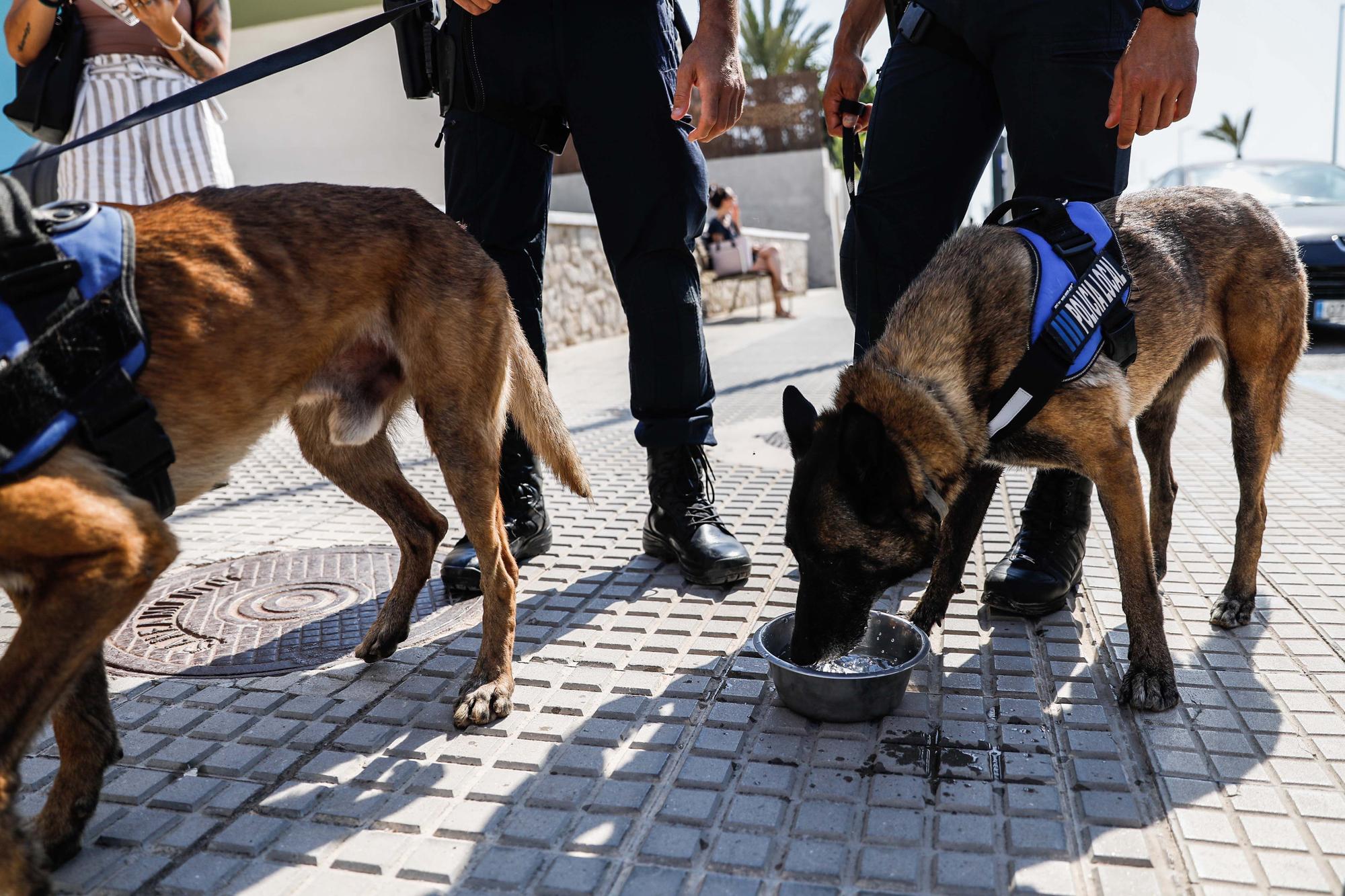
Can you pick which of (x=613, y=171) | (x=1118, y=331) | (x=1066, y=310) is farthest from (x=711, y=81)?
(x=1118, y=331)

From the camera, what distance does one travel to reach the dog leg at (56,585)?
1.46 m

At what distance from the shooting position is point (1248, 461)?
2654 millimetres

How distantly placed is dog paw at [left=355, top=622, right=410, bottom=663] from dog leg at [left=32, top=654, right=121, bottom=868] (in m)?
0.68

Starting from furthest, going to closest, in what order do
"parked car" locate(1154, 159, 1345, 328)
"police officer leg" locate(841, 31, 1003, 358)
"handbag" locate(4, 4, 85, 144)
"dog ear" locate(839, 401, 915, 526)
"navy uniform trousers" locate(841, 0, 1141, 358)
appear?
"parked car" locate(1154, 159, 1345, 328) < "handbag" locate(4, 4, 85, 144) < "police officer leg" locate(841, 31, 1003, 358) < "navy uniform trousers" locate(841, 0, 1141, 358) < "dog ear" locate(839, 401, 915, 526)

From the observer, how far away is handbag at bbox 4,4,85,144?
357 cm

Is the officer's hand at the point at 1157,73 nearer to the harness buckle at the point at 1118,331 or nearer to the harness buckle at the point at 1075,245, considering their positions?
the harness buckle at the point at 1075,245

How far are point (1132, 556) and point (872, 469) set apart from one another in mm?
739

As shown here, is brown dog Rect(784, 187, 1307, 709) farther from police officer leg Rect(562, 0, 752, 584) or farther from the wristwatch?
police officer leg Rect(562, 0, 752, 584)

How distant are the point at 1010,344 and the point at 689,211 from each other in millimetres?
1266

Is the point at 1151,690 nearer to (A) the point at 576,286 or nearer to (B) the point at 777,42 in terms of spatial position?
(A) the point at 576,286

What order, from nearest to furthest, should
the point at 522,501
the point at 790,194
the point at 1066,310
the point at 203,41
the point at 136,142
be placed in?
the point at 1066,310, the point at 522,501, the point at 203,41, the point at 136,142, the point at 790,194

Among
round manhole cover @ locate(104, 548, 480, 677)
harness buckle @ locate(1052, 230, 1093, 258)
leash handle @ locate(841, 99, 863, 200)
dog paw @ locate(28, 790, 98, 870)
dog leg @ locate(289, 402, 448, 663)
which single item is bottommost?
round manhole cover @ locate(104, 548, 480, 677)

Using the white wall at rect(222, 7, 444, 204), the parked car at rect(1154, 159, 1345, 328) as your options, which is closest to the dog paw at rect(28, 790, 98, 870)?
the white wall at rect(222, 7, 444, 204)

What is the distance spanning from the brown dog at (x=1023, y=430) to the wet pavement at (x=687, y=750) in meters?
0.24
